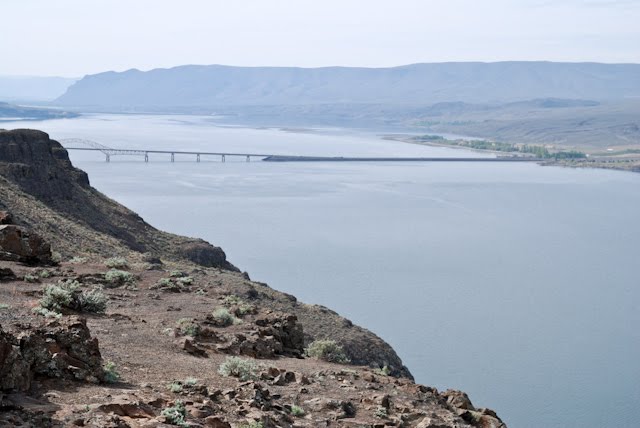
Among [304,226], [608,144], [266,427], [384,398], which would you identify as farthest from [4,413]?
[608,144]

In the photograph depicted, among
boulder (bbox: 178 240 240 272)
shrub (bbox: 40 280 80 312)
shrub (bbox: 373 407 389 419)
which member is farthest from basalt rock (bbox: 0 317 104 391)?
boulder (bbox: 178 240 240 272)

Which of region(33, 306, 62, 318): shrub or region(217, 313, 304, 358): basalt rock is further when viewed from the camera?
region(217, 313, 304, 358): basalt rock

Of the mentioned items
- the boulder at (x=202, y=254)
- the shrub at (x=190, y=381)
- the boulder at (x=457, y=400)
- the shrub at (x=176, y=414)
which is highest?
the shrub at (x=176, y=414)

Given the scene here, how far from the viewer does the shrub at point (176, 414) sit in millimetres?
5605

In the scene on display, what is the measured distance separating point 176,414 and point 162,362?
7.07ft

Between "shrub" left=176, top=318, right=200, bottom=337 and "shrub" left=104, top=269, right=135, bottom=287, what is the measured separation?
2.54 metres

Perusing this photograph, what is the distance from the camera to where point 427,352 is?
26.6 m

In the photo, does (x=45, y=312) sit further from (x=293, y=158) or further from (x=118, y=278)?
(x=293, y=158)

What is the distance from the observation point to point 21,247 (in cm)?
1170

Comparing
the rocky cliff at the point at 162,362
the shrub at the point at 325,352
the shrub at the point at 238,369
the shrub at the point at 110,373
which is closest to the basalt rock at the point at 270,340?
the rocky cliff at the point at 162,362

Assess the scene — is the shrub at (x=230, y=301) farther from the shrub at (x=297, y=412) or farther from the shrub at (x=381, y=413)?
the shrub at (x=297, y=412)

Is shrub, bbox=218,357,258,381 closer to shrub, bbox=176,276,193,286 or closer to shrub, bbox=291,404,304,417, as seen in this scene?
shrub, bbox=291,404,304,417

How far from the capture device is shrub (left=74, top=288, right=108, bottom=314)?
929 cm

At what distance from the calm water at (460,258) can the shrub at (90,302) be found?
14.7 metres
